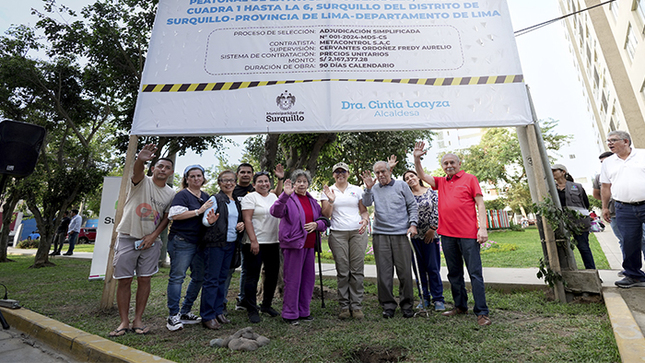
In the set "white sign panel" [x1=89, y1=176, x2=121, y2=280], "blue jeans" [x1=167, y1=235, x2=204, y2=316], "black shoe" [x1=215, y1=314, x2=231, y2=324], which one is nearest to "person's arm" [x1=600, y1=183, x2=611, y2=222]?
"black shoe" [x1=215, y1=314, x2=231, y2=324]

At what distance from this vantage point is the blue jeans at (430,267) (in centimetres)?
→ 418

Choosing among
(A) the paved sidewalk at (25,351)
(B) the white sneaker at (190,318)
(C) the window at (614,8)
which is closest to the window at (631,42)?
(C) the window at (614,8)

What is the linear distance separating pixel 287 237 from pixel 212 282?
0.94 m

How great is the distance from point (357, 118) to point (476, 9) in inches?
97.1

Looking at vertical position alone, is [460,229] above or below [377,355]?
above

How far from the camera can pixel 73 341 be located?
3059 mm

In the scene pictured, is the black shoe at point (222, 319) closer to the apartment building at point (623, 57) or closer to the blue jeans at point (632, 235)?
the blue jeans at point (632, 235)

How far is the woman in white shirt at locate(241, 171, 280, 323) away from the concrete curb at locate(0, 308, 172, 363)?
1407 mm

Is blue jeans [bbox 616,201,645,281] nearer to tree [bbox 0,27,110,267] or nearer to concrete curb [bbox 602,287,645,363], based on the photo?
concrete curb [bbox 602,287,645,363]

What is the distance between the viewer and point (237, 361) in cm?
264

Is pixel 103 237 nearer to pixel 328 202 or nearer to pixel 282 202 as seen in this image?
pixel 282 202

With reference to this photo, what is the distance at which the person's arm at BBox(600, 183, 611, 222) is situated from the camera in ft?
14.1

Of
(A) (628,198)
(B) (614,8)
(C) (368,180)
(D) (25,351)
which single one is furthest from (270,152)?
(B) (614,8)

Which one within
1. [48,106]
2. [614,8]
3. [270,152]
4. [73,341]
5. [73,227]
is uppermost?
[614,8]
